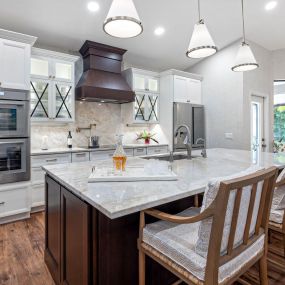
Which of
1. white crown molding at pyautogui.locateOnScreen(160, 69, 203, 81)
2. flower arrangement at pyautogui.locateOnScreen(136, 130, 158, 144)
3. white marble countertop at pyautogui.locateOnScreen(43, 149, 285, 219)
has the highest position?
white crown molding at pyautogui.locateOnScreen(160, 69, 203, 81)

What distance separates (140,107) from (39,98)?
6.52ft

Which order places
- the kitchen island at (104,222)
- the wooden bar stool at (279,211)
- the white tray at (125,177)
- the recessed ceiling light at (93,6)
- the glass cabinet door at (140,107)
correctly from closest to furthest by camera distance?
the kitchen island at (104,222) → the white tray at (125,177) → the wooden bar stool at (279,211) → the recessed ceiling light at (93,6) → the glass cabinet door at (140,107)

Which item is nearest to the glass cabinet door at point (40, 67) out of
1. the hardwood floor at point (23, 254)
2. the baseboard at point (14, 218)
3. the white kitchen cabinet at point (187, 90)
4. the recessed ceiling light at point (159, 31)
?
the recessed ceiling light at point (159, 31)

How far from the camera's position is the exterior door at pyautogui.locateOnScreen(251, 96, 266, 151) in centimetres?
529

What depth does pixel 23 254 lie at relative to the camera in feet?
7.40

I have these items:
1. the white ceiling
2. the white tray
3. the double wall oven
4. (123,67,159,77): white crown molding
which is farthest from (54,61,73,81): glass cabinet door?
the white tray

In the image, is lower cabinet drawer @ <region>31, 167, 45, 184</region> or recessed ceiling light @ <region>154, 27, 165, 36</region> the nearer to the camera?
lower cabinet drawer @ <region>31, 167, 45, 184</region>

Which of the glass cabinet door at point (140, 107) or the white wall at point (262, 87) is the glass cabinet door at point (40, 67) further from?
the white wall at point (262, 87)

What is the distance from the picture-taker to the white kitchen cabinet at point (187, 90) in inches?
195

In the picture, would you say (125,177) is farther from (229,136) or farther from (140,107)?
(229,136)

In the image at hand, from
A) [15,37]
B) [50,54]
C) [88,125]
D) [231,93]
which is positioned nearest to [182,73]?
[231,93]

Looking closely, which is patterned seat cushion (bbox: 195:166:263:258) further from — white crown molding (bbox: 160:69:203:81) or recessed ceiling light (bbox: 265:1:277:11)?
white crown molding (bbox: 160:69:203:81)

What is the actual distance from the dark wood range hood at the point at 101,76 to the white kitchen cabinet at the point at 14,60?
930 millimetres

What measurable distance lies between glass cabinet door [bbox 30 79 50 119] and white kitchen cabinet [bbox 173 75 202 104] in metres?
2.57
